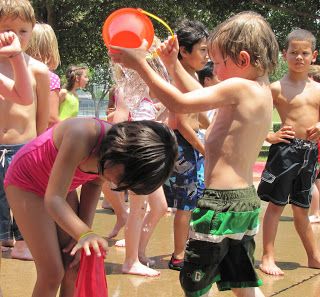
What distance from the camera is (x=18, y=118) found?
4.21m

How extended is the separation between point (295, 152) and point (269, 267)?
36.3 inches

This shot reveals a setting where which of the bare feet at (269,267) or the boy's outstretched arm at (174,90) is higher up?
the boy's outstretched arm at (174,90)

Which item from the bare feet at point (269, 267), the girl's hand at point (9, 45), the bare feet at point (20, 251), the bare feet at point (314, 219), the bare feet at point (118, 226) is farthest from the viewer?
the bare feet at point (314, 219)

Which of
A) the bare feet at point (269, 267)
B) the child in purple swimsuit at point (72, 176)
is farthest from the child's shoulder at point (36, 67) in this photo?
the bare feet at point (269, 267)

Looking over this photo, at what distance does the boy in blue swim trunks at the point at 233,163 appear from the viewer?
317cm

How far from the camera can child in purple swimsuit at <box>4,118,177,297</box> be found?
264 cm

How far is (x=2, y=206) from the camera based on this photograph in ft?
13.1

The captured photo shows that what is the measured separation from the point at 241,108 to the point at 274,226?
1981 millimetres

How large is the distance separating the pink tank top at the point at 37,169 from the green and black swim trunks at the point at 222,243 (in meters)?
0.62

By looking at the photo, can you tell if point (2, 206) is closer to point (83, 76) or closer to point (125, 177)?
point (125, 177)

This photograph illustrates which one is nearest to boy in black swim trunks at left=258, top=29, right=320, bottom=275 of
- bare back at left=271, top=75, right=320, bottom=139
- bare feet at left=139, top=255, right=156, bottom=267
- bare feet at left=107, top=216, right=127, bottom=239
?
bare back at left=271, top=75, right=320, bottom=139

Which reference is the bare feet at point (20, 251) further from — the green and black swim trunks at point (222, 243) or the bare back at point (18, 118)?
the green and black swim trunks at point (222, 243)

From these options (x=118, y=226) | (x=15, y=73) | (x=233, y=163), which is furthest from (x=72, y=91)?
(x=233, y=163)

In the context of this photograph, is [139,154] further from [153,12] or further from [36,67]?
[153,12]
